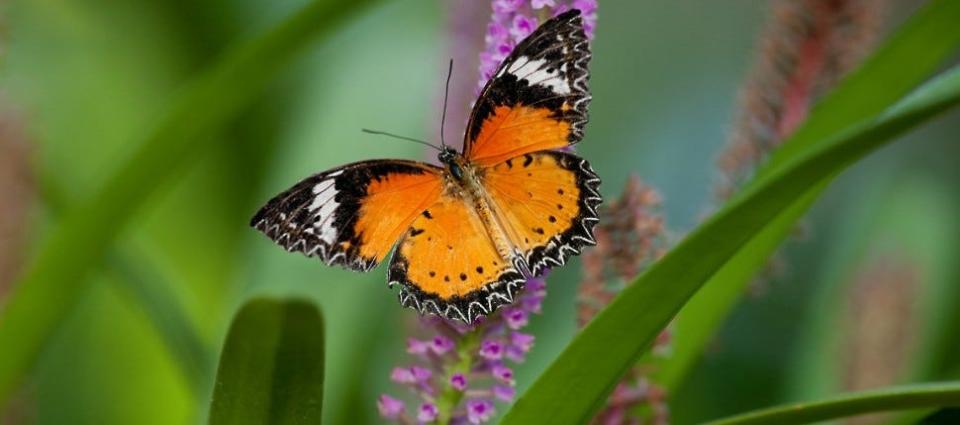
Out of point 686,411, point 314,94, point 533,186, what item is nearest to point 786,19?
point 533,186

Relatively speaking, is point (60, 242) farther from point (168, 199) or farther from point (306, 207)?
point (168, 199)

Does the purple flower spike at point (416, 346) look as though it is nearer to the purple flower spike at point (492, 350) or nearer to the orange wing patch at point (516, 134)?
the purple flower spike at point (492, 350)

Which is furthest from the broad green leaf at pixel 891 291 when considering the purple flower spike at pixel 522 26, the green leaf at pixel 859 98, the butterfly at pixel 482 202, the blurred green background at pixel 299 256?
the purple flower spike at pixel 522 26

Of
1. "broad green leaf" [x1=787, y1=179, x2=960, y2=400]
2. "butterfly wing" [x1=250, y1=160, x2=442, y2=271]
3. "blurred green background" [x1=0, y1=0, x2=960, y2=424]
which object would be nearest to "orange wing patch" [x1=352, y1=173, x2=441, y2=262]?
"butterfly wing" [x1=250, y1=160, x2=442, y2=271]

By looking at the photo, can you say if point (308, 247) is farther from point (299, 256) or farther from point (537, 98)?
point (299, 256)

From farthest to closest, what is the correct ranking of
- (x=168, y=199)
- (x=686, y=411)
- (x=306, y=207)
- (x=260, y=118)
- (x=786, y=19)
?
(x=260, y=118), (x=168, y=199), (x=686, y=411), (x=786, y=19), (x=306, y=207)

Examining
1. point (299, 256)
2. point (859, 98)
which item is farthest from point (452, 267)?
point (299, 256)
